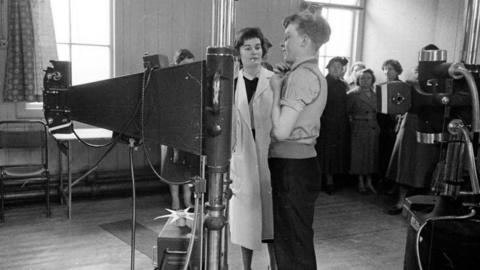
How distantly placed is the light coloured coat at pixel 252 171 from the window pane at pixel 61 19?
2.79 metres

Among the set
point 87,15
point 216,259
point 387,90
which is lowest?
point 216,259

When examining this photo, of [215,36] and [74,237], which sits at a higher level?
[215,36]

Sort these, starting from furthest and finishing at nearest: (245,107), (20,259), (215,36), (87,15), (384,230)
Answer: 1. (87,15)
2. (384,230)
3. (20,259)
4. (245,107)
5. (215,36)

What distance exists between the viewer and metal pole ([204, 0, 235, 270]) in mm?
988

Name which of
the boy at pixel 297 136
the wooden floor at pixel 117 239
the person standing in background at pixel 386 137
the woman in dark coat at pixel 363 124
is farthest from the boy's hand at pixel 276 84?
the person standing in background at pixel 386 137

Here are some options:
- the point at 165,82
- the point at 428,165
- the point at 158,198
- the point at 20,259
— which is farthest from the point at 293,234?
the point at 158,198

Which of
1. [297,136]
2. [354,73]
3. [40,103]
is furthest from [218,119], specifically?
[354,73]

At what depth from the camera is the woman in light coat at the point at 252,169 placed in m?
2.29

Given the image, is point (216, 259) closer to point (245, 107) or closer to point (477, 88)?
point (477, 88)

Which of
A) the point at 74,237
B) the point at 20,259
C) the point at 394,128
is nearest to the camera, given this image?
the point at 20,259

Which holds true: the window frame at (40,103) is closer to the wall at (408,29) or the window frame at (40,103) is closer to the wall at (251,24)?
the wall at (251,24)

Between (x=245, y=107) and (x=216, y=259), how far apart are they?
1.28 m

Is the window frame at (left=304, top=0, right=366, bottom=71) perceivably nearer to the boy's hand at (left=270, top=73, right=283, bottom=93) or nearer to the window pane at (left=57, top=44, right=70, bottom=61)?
the window pane at (left=57, top=44, right=70, bottom=61)

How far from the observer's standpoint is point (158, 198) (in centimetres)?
475
